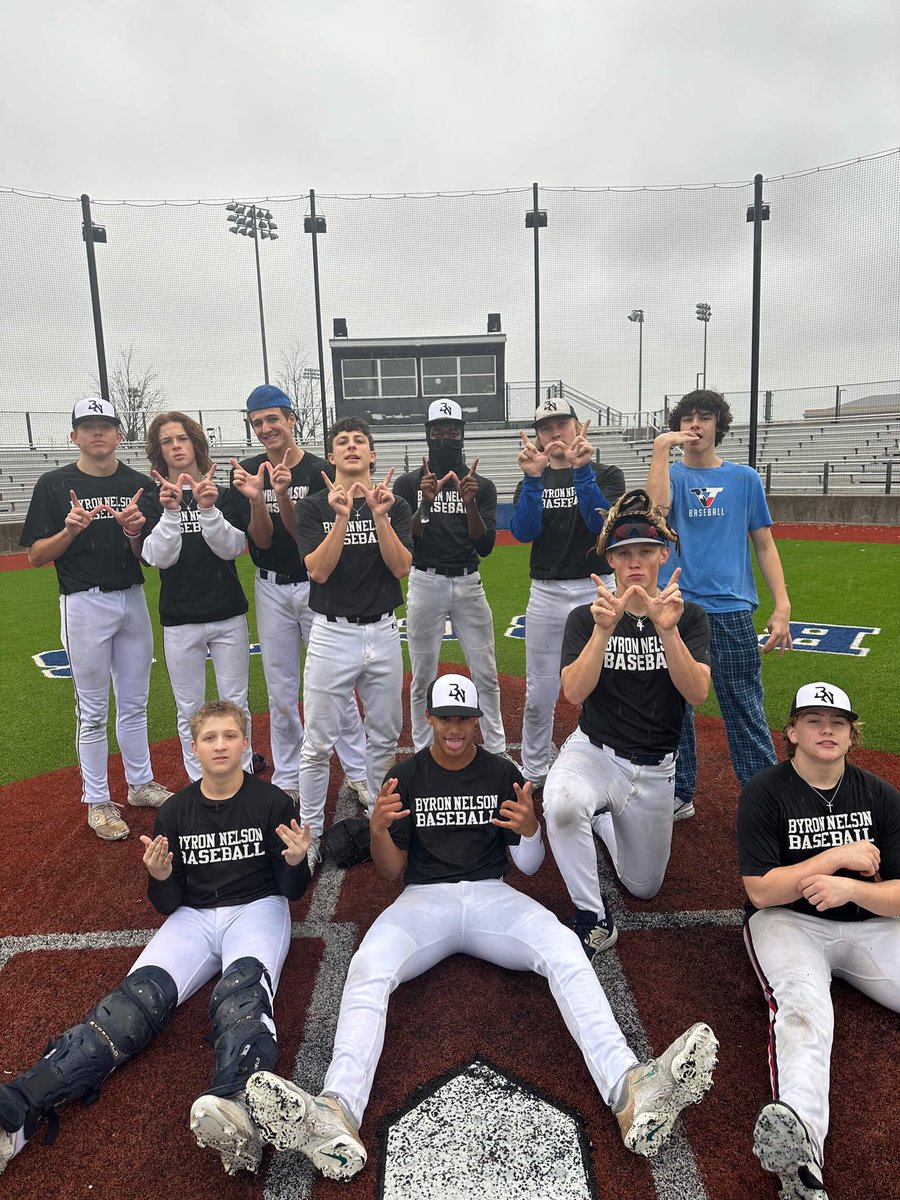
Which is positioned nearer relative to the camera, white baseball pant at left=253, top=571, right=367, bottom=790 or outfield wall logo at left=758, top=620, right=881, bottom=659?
white baseball pant at left=253, top=571, right=367, bottom=790

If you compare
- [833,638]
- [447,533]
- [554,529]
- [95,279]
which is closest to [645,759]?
[554,529]

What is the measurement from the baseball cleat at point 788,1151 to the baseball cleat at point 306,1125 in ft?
3.87

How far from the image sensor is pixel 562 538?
4.77m

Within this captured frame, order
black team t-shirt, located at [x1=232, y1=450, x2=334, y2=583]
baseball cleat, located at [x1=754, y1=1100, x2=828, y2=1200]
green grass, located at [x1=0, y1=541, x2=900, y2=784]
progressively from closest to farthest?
1. baseball cleat, located at [x1=754, y1=1100, x2=828, y2=1200]
2. black team t-shirt, located at [x1=232, y1=450, x2=334, y2=583]
3. green grass, located at [x1=0, y1=541, x2=900, y2=784]

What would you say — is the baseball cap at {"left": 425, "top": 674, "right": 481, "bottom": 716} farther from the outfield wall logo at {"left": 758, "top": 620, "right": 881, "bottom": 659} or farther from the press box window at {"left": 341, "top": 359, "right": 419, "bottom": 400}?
the press box window at {"left": 341, "top": 359, "right": 419, "bottom": 400}

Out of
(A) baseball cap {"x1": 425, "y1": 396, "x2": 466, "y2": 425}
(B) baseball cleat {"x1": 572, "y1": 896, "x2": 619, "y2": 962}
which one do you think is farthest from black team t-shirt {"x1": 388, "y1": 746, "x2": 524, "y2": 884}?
(A) baseball cap {"x1": 425, "y1": 396, "x2": 466, "y2": 425}

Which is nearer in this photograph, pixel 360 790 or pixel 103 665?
pixel 103 665

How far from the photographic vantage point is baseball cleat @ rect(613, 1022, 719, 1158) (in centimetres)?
223

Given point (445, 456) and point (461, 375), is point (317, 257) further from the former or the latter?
point (445, 456)

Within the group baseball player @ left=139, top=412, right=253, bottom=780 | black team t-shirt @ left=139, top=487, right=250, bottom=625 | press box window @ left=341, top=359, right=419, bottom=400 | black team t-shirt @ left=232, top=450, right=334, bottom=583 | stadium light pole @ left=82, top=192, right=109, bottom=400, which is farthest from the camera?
press box window @ left=341, top=359, right=419, bottom=400

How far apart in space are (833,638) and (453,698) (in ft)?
22.4

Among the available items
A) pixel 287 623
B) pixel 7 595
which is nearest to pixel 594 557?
pixel 287 623

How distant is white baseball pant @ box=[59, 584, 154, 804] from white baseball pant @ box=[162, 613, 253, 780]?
0.87 feet

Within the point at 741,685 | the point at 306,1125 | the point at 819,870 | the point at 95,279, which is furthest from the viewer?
the point at 95,279
